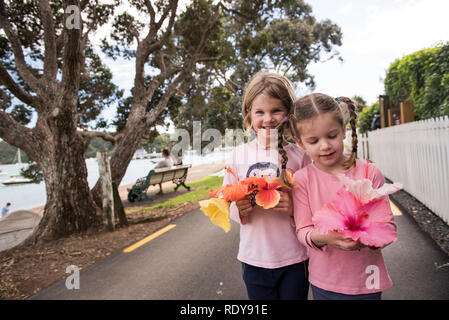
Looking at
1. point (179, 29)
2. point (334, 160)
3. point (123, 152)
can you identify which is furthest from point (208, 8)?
point (334, 160)

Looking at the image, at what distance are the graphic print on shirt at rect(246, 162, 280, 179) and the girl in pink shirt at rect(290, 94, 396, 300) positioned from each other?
20 centimetres

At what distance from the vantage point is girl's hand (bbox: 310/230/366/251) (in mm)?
1087

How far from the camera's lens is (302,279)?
5.31 ft

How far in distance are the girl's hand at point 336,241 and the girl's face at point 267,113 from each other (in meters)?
0.64

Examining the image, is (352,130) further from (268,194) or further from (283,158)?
(268,194)

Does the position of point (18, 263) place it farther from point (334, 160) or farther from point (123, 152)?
point (334, 160)

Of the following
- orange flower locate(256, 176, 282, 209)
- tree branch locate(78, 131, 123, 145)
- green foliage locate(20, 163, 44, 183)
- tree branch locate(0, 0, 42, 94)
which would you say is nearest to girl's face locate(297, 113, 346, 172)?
orange flower locate(256, 176, 282, 209)

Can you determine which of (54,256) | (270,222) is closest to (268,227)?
(270,222)

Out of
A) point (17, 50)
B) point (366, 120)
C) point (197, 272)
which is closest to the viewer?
point (197, 272)

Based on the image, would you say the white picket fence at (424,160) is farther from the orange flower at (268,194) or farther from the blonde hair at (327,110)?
the orange flower at (268,194)

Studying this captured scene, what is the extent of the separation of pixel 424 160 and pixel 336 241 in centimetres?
542

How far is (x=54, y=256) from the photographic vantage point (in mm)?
4617

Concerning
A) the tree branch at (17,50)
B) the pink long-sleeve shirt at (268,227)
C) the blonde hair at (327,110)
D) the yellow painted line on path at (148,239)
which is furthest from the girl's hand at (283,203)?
the tree branch at (17,50)

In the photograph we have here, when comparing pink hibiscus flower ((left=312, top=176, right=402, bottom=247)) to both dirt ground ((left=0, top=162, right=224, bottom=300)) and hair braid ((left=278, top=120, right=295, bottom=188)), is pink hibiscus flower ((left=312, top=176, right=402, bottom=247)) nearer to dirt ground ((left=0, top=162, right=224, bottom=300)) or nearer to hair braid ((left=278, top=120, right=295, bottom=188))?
hair braid ((left=278, top=120, right=295, bottom=188))
